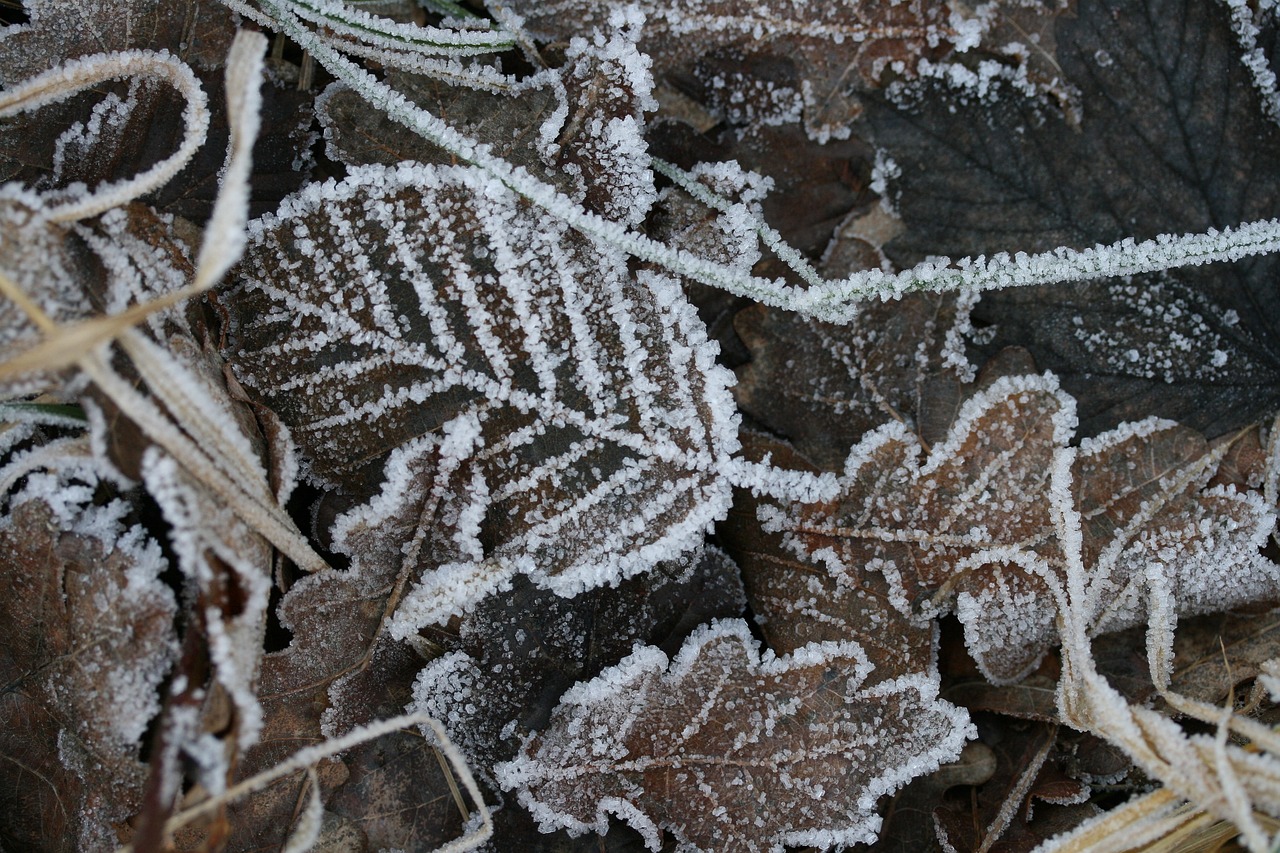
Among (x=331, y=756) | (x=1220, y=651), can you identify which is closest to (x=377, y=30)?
(x=331, y=756)

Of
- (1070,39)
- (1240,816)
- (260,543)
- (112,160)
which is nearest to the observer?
(1240,816)

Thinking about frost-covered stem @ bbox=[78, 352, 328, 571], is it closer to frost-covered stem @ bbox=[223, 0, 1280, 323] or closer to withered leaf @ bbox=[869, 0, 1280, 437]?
frost-covered stem @ bbox=[223, 0, 1280, 323]

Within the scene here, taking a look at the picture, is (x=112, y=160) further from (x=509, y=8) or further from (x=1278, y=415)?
(x=1278, y=415)

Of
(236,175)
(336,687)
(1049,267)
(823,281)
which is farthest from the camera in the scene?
(823,281)

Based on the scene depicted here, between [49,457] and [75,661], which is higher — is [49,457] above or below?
above

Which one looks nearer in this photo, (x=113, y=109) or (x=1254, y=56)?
(x=113, y=109)

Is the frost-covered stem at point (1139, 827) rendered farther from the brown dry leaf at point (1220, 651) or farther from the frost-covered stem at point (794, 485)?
the frost-covered stem at point (794, 485)

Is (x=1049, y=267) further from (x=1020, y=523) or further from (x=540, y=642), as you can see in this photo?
(x=540, y=642)

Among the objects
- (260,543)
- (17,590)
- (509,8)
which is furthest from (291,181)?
(17,590)
